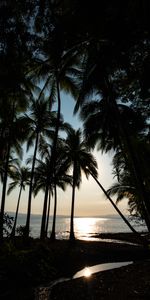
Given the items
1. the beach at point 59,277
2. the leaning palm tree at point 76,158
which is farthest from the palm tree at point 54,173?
the beach at point 59,277

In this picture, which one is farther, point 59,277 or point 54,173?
point 54,173

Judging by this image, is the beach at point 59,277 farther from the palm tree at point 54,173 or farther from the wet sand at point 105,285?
the palm tree at point 54,173

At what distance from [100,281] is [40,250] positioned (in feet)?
15.5

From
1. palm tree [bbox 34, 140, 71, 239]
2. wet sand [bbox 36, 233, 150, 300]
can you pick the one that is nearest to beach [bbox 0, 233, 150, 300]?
wet sand [bbox 36, 233, 150, 300]

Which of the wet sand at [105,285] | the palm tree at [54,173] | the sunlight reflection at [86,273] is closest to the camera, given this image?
the wet sand at [105,285]

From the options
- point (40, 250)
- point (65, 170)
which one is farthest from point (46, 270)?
point (65, 170)

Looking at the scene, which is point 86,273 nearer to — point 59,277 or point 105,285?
point 59,277

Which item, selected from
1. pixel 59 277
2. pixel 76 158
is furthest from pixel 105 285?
pixel 76 158

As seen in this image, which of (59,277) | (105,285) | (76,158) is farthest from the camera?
(76,158)

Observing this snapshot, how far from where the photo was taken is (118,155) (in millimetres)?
21406

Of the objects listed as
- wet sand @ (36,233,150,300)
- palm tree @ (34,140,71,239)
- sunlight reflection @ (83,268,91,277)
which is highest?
palm tree @ (34,140,71,239)

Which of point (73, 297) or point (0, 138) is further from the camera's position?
point (0, 138)

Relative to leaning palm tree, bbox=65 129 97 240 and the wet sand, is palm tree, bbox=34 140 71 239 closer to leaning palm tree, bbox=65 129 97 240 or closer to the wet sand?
leaning palm tree, bbox=65 129 97 240

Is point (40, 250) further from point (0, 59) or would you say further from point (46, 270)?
point (0, 59)
